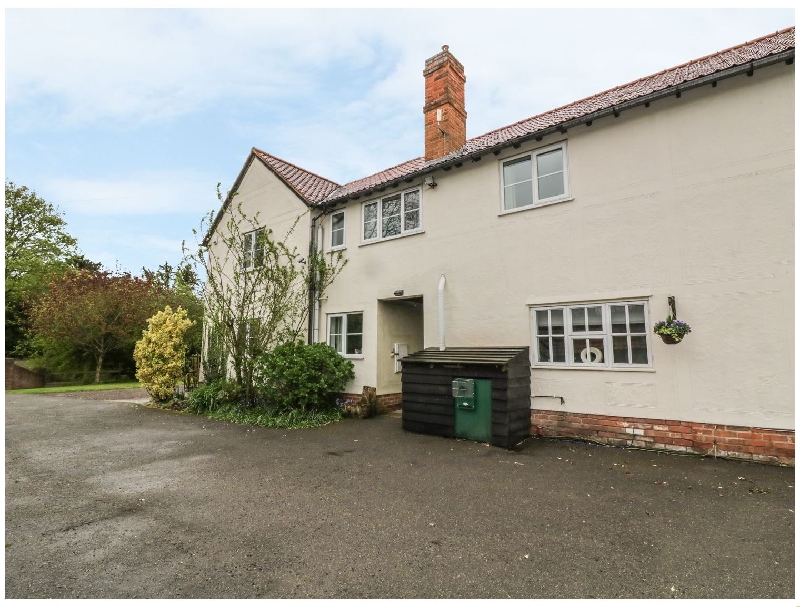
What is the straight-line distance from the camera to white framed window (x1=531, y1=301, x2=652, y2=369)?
24.2 feet

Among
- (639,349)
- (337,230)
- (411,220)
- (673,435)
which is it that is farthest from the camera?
(337,230)

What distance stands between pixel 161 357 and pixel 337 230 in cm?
673

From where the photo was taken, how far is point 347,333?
11.8m

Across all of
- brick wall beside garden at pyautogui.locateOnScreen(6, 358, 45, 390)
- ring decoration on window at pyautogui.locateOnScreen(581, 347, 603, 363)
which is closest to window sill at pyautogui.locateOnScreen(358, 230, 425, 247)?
ring decoration on window at pyautogui.locateOnScreen(581, 347, 603, 363)

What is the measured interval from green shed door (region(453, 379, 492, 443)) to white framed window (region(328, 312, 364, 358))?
405 cm

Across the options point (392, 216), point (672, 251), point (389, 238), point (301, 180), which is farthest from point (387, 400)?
point (301, 180)

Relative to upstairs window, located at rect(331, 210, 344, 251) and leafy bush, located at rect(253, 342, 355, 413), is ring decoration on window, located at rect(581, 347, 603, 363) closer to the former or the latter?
leafy bush, located at rect(253, 342, 355, 413)

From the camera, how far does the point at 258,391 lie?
11.4 meters

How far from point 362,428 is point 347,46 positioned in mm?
7249

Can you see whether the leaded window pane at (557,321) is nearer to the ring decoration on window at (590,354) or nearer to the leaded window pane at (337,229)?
the ring decoration on window at (590,354)

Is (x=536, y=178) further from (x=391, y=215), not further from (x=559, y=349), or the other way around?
(x=391, y=215)
